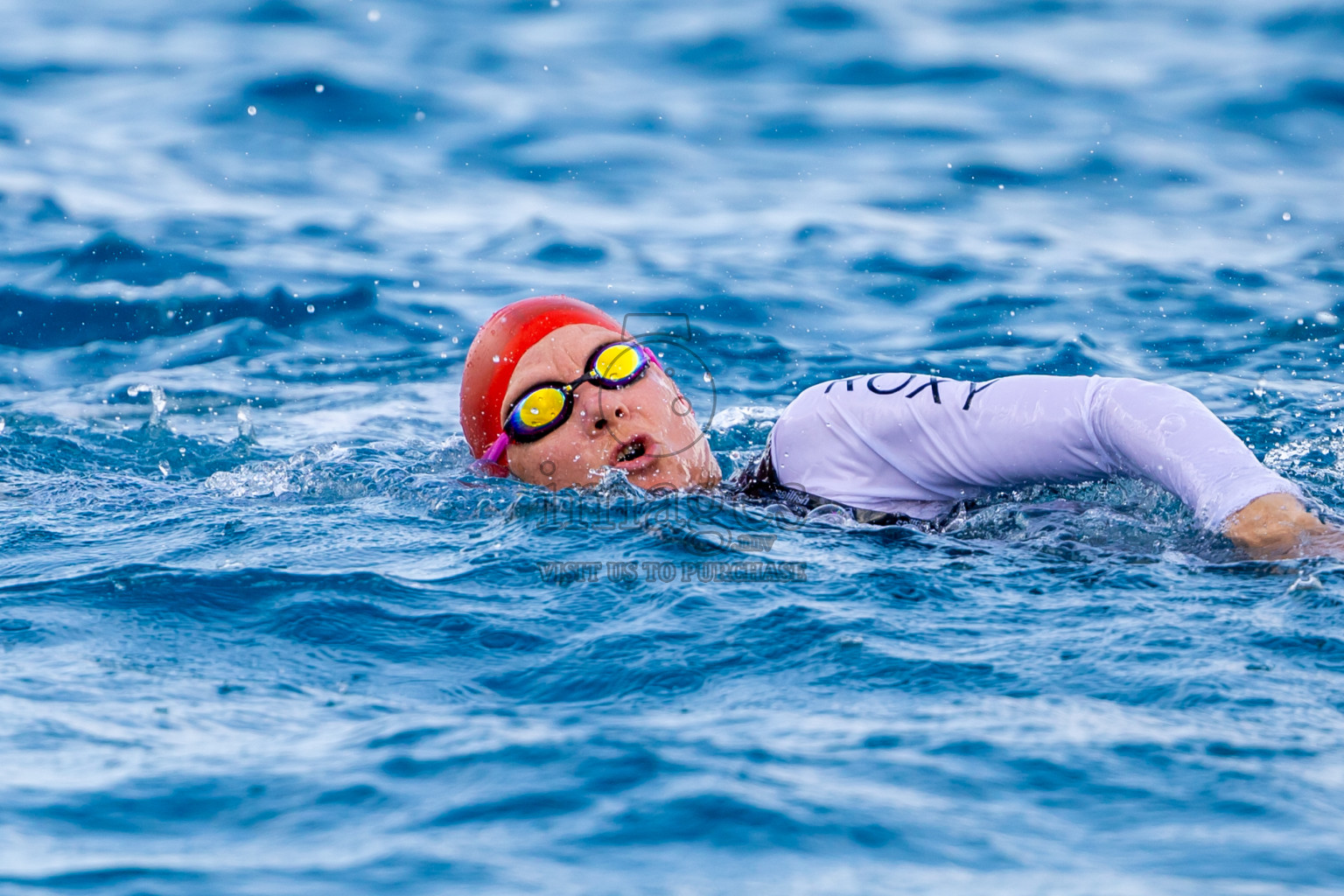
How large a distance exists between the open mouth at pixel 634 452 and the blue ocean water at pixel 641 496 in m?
0.16

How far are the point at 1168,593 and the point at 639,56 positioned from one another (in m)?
12.5

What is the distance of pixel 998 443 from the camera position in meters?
4.15

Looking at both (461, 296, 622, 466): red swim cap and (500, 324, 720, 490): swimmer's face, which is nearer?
(500, 324, 720, 490): swimmer's face

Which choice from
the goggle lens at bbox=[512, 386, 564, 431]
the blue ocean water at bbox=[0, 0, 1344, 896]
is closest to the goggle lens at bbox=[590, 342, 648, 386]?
the goggle lens at bbox=[512, 386, 564, 431]

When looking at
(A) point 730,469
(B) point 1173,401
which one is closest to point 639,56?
(A) point 730,469

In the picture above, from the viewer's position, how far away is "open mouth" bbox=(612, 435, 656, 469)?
178 inches

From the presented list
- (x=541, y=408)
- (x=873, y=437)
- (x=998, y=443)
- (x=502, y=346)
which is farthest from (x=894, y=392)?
(x=502, y=346)

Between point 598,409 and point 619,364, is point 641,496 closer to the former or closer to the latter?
point 598,409

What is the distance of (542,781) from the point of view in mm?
2891

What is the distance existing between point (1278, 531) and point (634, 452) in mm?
1922

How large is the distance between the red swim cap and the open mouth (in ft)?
1.80

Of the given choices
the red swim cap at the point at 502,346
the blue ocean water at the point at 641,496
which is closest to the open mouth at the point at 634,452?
the blue ocean water at the point at 641,496

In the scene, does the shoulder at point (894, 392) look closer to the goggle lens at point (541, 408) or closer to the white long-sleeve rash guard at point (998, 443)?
the white long-sleeve rash guard at point (998, 443)

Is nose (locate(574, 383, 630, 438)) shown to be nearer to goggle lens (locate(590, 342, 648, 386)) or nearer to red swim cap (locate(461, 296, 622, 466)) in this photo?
goggle lens (locate(590, 342, 648, 386))
